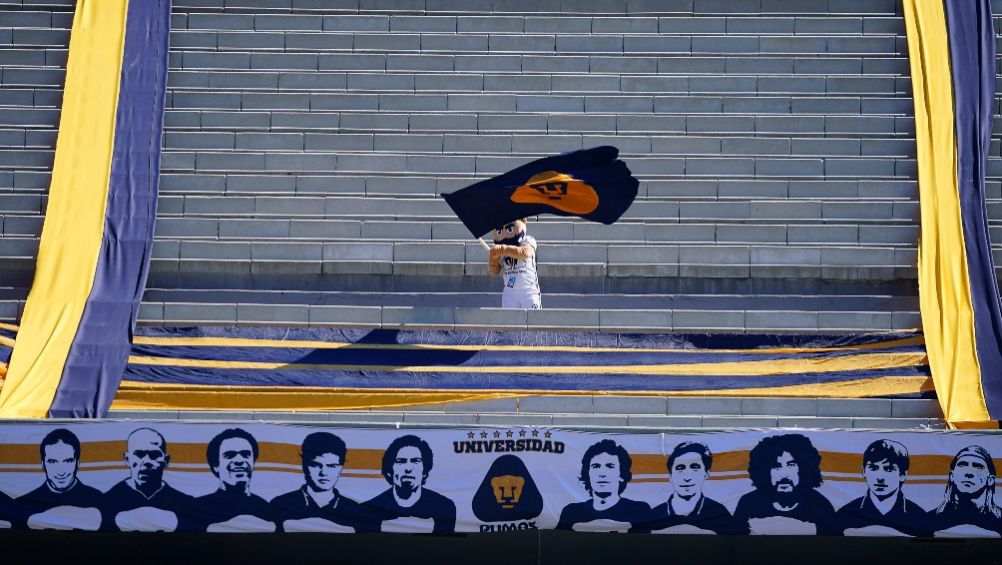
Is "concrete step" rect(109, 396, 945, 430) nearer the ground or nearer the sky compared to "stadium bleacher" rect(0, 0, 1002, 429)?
nearer the ground

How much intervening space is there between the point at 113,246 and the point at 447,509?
4222mm

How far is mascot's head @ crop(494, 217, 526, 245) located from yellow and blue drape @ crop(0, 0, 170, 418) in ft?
9.78

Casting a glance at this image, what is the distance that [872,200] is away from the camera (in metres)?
11.9

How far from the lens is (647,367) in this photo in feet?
34.3


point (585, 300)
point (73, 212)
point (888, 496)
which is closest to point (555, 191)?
point (585, 300)

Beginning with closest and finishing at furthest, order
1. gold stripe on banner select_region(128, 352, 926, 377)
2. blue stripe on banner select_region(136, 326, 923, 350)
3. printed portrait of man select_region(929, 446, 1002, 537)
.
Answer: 1. printed portrait of man select_region(929, 446, 1002, 537)
2. gold stripe on banner select_region(128, 352, 926, 377)
3. blue stripe on banner select_region(136, 326, 923, 350)

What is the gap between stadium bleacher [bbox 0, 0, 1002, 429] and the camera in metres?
11.1

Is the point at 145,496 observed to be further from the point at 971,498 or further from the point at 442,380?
the point at 971,498

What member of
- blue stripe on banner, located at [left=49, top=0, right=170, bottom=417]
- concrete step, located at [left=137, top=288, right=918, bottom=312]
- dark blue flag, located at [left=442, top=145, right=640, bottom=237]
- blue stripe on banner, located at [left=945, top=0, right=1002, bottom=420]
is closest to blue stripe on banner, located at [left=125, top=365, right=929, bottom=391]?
blue stripe on banner, located at [left=49, top=0, right=170, bottom=417]

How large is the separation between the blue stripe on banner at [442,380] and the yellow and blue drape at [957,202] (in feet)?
3.44

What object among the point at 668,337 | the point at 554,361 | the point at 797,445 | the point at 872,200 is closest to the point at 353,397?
the point at 554,361

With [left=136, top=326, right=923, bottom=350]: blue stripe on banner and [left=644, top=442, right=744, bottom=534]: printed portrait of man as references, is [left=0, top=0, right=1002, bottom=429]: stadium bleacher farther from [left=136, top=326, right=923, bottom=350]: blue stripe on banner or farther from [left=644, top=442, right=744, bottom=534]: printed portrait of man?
[left=644, top=442, right=744, bottom=534]: printed portrait of man

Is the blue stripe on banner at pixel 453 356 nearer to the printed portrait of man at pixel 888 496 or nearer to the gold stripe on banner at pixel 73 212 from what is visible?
the gold stripe on banner at pixel 73 212

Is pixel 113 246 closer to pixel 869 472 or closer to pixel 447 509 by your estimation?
pixel 447 509
